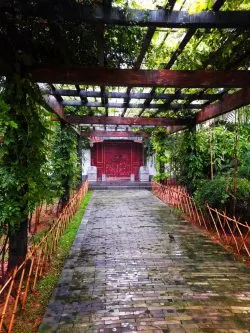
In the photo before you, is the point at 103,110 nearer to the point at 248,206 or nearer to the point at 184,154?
the point at 184,154

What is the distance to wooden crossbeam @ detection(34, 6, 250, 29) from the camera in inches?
162

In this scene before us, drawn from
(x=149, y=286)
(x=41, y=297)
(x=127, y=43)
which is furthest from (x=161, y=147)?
(x=41, y=297)

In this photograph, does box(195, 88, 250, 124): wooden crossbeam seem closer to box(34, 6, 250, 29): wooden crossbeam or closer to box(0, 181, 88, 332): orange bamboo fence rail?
box(34, 6, 250, 29): wooden crossbeam

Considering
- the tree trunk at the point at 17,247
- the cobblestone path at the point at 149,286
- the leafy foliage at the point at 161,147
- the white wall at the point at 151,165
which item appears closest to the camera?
the cobblestone path at the point at 149,286

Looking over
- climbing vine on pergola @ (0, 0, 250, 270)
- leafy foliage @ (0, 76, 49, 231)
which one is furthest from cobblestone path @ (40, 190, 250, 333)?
climbing vine on pergola @ (0, 0, 250, 270)

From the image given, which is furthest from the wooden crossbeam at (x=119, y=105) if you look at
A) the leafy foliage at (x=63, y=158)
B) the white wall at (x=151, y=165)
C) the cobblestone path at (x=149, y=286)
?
the white wall at (x=151, y=165)

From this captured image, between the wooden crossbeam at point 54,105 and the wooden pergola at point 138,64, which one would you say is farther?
the wooden crossbeam at point 54,105

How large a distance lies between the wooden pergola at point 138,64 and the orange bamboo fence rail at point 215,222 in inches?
111

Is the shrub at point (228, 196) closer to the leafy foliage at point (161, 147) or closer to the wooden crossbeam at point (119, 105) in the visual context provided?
the wooden crossbeam at point (119, 105)

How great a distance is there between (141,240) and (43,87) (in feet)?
14.5

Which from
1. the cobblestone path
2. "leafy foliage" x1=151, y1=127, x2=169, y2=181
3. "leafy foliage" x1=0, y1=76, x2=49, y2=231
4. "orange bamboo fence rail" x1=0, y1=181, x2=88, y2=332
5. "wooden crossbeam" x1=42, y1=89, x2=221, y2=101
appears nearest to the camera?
the cobblestone path

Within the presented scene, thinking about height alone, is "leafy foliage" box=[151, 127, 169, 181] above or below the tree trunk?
above

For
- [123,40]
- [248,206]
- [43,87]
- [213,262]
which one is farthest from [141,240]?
[123,40]

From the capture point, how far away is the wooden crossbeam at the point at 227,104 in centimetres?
747
